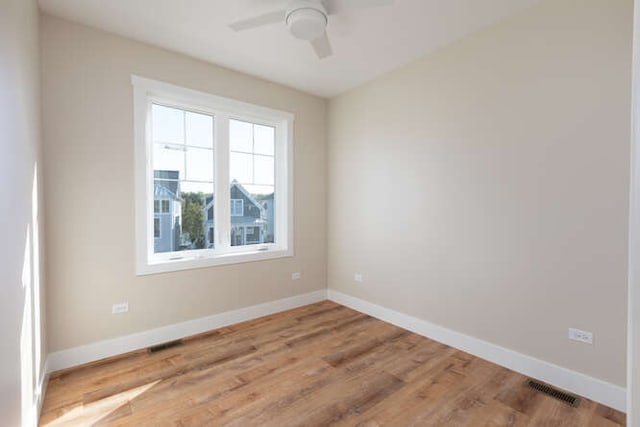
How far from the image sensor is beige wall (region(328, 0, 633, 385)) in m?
2.04

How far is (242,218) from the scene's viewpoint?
144 inches

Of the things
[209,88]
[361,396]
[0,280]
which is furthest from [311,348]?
[209,88]

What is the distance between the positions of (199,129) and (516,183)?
10.2 ft

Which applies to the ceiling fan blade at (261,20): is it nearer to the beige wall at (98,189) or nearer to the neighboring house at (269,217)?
the beige wall at (98,189)

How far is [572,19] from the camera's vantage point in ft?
7.06

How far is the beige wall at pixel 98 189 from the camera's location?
7.98ft

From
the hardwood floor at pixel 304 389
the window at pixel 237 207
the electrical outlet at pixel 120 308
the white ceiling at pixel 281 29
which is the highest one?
the white ceiling at pixel 281 29

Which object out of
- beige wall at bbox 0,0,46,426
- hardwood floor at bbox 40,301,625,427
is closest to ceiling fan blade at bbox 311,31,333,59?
beige wall at bbox 0,0,46,426

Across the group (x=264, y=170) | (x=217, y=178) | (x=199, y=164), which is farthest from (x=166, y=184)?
(x=264, y=170)

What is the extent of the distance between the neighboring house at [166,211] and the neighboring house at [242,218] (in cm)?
31

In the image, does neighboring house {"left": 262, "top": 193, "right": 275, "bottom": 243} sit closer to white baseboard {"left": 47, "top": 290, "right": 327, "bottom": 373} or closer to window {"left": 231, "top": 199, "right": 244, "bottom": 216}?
window {"left": 231, "top": 199, "right": 244, "bottom": 216}

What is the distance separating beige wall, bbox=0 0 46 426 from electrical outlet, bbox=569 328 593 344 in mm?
3256

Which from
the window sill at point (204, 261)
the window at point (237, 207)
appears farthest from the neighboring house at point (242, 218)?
the window sill at point (204, 261)

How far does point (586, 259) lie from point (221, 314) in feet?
10.8
